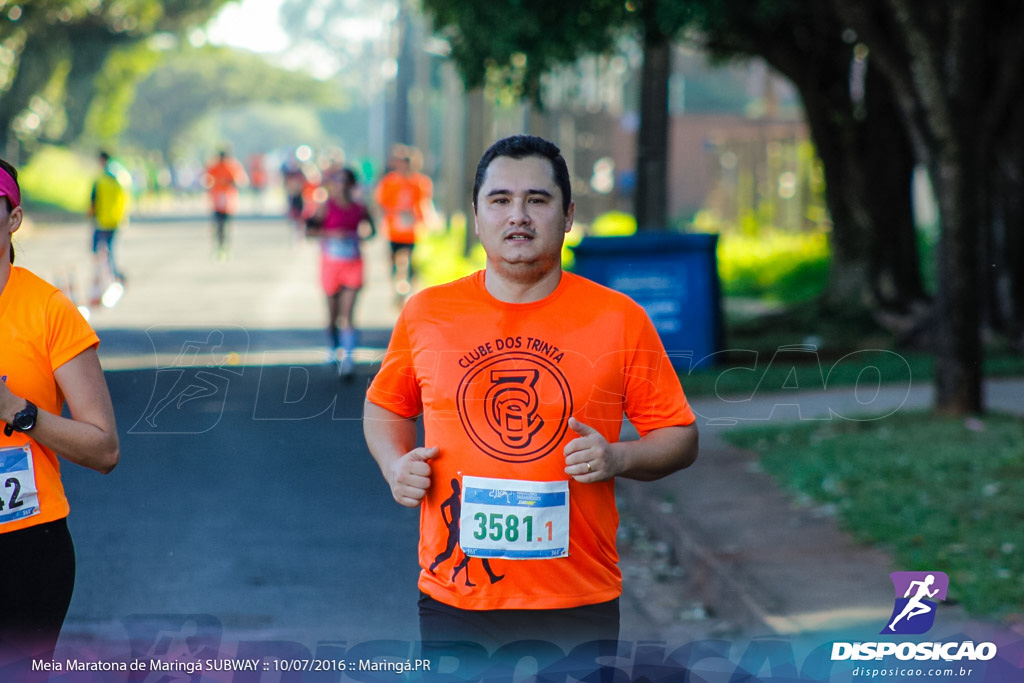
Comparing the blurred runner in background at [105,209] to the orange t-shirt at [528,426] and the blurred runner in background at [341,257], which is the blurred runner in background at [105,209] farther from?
the orange t-shirt at [528,426]

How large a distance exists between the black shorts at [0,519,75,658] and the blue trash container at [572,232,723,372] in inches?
389

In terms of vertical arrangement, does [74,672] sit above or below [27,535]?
below

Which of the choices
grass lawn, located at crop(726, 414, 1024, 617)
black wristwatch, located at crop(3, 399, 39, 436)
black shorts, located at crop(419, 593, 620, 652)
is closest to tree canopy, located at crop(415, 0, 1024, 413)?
grass lawn, located at crop(726, 414, 1024, 617)

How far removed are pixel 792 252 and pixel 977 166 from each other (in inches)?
554

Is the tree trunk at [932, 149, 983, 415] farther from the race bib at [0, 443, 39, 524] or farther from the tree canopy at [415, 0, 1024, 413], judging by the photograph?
the race bib at [0, 443, 39, 524]

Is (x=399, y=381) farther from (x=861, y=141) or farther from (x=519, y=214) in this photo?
(x=861, y=141)

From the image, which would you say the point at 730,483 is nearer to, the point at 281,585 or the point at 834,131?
the point at 281,585

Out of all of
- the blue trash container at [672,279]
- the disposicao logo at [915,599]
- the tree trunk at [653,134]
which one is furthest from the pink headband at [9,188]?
the tree trunk at [653,134]

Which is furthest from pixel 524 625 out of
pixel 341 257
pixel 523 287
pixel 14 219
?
pixel 341 257

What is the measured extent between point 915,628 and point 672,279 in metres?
7.80

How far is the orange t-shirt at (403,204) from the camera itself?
19625 mm

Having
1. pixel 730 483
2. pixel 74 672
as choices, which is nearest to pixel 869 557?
pixel 730 483

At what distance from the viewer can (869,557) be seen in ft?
23.7

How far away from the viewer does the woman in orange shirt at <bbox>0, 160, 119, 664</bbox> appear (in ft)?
11.0
